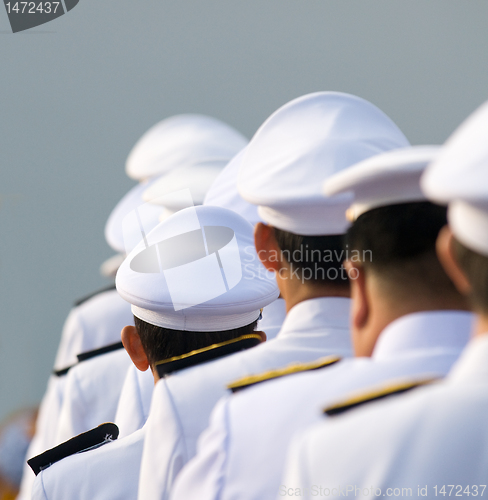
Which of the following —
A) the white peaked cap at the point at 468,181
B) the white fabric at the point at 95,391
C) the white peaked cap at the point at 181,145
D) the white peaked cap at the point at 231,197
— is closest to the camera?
the white peaked cap at the point at 468,181

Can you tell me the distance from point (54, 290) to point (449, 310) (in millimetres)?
6572

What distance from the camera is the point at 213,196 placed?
3201 millimetres

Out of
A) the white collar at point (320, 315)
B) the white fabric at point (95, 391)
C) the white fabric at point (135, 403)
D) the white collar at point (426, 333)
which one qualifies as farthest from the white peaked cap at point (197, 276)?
the white fabric at point (95, 391)

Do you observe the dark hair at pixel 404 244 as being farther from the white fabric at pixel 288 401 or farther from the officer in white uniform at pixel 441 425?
the officer in white uniform at pixel 441 425

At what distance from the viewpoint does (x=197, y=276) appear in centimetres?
207

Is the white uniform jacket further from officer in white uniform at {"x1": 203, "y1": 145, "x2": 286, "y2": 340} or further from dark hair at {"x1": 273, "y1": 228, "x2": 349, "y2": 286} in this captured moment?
dark hair at {"x1": 273, "y1": 228, "x2": 349, "y2": 286}

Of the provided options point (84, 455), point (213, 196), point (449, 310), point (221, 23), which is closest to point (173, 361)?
point (84, 455)

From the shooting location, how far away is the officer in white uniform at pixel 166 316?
6.53 feet

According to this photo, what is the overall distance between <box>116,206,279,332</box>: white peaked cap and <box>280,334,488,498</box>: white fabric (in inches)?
40.2

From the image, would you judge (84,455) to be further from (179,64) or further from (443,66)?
(179,64)

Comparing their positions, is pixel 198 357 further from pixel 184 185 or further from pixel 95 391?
pixel 184 185

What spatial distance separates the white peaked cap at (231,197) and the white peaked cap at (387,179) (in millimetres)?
1632

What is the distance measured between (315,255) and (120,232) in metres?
3.36

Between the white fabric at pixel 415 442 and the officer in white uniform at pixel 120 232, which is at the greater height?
the white fabric at pixel 415 442
